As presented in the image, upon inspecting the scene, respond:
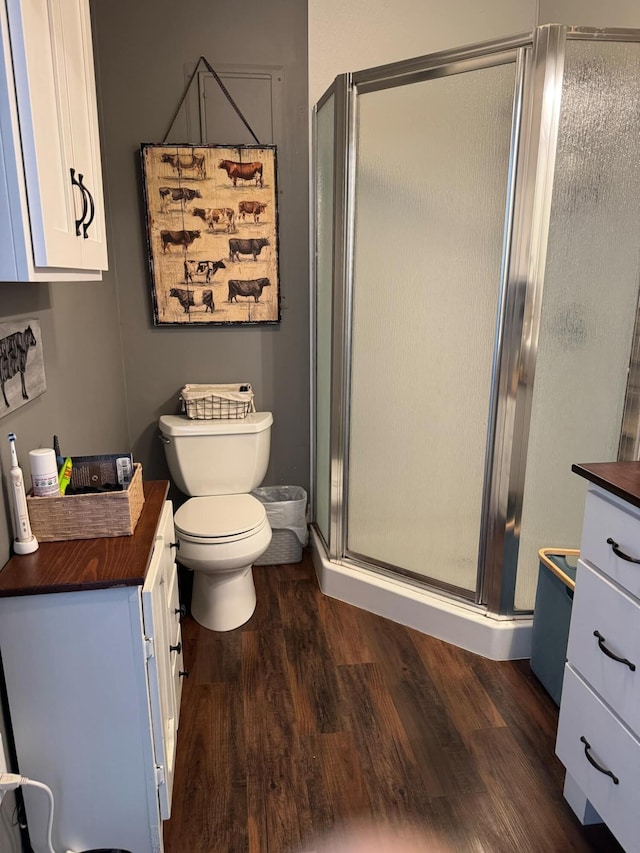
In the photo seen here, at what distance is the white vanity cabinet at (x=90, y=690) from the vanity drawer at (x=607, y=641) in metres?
1.01

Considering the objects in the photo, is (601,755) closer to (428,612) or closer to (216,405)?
(428,612)

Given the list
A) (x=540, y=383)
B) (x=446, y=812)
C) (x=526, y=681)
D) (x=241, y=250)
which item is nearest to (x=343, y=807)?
(x=446, y=812)

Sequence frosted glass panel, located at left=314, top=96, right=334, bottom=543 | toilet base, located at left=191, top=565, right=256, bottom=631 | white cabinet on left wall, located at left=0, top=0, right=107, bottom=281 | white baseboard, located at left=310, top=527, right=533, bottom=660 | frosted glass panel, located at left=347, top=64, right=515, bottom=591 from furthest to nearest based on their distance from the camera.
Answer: frosted glass panel, located at left=314, top=96, right=334, bottom=543
toilet base, located at left=191, top=565, right=256, bottom=631
white baseboard, located at left=310, top=527, right=533, bottom=660
frosted glass panel, located at left=347, top=64, right=515, bottom=591
white cabinet on left wall, located at left=0, top=0, right=107, bottom=281

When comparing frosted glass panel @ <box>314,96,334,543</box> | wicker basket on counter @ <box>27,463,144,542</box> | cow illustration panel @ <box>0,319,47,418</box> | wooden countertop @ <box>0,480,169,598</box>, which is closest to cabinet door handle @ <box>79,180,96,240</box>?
→ cow illustration panel @ <box>0,319,47,418</box>

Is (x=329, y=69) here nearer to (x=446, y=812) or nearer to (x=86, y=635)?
(x=86, y=635)

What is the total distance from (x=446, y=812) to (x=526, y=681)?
2.04ft

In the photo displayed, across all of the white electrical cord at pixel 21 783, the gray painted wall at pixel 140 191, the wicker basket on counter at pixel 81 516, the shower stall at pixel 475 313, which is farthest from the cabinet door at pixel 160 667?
the gray painted wall at pixel 140 191

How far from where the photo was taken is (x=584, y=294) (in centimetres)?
194

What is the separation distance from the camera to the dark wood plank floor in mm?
1521

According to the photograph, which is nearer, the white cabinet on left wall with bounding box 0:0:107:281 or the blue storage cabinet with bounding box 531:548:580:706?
the white cabinet on left wall with bounding box 0:0:107:281

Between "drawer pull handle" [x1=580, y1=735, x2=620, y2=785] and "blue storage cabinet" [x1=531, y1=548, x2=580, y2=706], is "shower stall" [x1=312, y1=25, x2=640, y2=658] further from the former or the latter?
"drawer pull handle" [x1=580, y1=735, x2=620, y2=785]

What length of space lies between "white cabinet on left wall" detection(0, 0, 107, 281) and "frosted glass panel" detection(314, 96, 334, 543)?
1231mm

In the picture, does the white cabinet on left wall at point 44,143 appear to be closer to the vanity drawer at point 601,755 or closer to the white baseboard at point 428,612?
the vanity drawer at point 601,755

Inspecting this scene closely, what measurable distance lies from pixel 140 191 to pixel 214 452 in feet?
3.84
